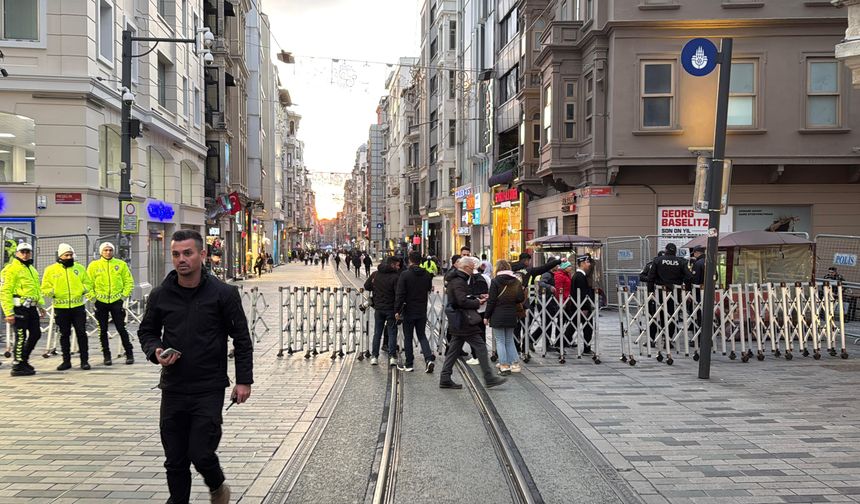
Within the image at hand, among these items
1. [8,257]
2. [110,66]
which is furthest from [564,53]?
[8,257]

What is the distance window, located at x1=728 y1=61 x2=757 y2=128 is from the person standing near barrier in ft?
38.4

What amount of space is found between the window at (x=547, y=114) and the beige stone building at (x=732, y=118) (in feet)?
7.54

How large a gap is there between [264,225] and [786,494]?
238 feet

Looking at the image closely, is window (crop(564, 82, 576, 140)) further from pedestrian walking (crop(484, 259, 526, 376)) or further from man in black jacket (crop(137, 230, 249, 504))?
man in black jacket (crop(137, 230, 249, 504))

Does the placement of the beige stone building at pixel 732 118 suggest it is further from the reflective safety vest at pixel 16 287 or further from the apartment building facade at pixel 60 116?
the reflective safety vest at pixel 16 287

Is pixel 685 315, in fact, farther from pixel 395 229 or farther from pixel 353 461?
pixel 395 229

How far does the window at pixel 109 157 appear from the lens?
67.2ft

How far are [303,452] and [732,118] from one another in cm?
1951

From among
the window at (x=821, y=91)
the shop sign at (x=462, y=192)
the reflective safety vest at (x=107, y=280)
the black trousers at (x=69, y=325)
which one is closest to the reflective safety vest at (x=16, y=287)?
the black trousers at (x=69, y=325)

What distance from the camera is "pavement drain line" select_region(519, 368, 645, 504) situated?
5590 millimetres

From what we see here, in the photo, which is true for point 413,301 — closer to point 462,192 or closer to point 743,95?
point 743,95

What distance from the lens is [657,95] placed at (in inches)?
869

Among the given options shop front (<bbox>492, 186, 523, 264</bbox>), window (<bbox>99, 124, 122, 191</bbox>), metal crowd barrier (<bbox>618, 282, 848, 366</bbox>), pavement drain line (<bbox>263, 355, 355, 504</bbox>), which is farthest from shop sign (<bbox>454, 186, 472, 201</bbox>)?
pavement drain line (<bbox>263, 355, 355, 504</bbox>)

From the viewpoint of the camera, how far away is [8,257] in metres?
14.7
